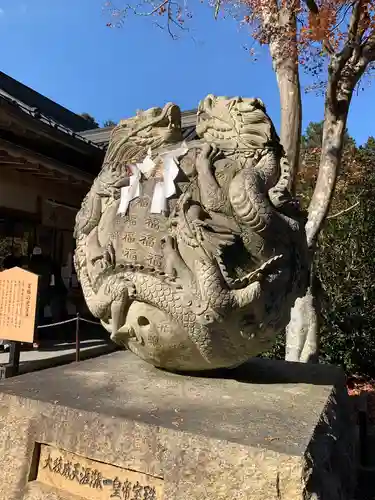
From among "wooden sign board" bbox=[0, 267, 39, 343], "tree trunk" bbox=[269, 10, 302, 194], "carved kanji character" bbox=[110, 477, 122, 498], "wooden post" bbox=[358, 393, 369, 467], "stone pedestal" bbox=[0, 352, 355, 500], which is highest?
"tree trunk" bbox=[269, 10, 302, 194]

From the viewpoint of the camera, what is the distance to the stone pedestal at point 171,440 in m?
Result: 1.75

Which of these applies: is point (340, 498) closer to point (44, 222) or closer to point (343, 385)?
point (343, 385)

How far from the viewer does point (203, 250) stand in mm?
2283

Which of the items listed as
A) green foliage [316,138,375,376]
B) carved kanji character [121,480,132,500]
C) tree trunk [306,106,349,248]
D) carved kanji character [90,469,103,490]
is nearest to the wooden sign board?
carved kanji character [90,469,103,490]

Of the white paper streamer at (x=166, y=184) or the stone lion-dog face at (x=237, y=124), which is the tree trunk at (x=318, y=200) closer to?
the stone lion-dog face at (x=237, y=124)

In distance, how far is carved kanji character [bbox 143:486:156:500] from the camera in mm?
1885

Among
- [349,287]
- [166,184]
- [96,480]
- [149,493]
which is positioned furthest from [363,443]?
[349,287]

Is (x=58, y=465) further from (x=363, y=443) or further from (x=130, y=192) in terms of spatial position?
(x=363, y=443)

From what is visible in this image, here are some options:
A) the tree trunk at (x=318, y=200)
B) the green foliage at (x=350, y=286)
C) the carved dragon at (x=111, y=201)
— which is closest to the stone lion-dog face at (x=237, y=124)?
the carved dragon at (x=111, y=201)

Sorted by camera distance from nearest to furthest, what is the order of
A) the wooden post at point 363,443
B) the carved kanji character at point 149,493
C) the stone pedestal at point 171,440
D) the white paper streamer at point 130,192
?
1. the stone pedestal at point 171,440
2. the carved kanji character at point 149,493
3. the white paper streamer at point 130,192
4. the wooden post at point 363,443

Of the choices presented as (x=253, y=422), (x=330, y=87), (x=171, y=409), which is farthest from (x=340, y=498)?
(x=330, y=87)

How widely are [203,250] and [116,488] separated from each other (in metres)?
1.17

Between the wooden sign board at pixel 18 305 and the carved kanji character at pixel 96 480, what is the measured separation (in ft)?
8.65

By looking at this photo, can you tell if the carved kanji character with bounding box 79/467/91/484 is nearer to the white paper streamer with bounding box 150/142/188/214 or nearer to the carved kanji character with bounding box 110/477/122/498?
the carved kanji character with bounding box 110/477/122/498
